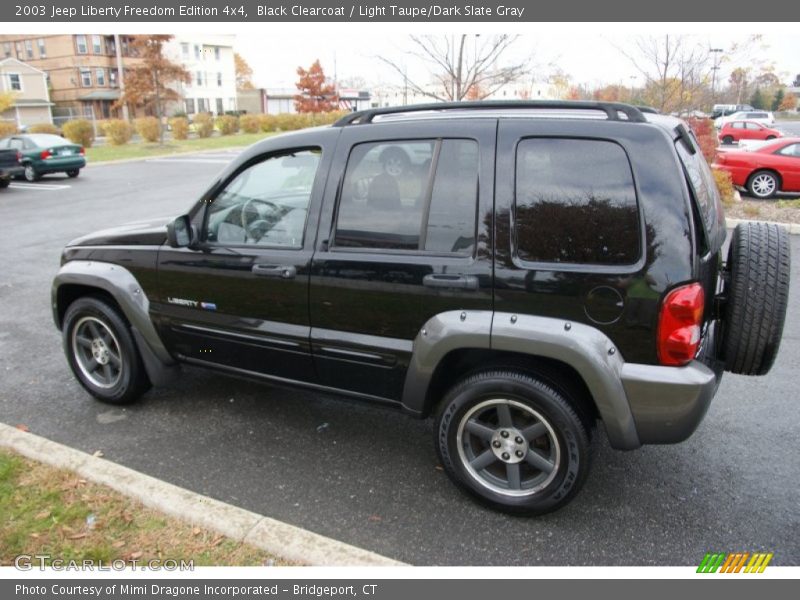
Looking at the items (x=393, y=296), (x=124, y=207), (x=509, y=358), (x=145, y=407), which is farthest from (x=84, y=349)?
(x=124, y=207)

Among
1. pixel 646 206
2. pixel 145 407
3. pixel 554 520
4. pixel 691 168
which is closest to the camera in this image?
pixel 646 206

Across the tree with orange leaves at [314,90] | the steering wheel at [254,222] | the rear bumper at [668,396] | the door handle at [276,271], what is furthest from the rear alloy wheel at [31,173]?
the tree with orange leaves at [314,90]

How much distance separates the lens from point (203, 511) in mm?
2957

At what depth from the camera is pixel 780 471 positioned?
3354mm

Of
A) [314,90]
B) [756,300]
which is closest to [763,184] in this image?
[756,300]

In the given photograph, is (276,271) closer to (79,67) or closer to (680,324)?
(680,324)

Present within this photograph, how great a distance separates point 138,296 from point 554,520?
2.89 meters

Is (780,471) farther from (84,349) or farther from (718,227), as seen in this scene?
(84,349)

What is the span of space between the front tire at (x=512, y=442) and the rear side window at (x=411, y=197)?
2.36 ft

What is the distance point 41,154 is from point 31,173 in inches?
27.9

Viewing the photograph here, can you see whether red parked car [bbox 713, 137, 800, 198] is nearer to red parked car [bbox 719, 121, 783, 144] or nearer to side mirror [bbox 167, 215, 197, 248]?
side mirror [bbox 167, 215, 197, 248]

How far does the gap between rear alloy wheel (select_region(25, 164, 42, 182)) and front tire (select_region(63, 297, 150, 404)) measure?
57.9 ft

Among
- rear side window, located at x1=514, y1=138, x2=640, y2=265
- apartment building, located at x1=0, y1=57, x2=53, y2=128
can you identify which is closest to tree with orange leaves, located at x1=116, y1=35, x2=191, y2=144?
apartment building, located at x1=0, y1=57, x2=53, y2=128

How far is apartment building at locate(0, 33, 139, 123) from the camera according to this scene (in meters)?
58.0
